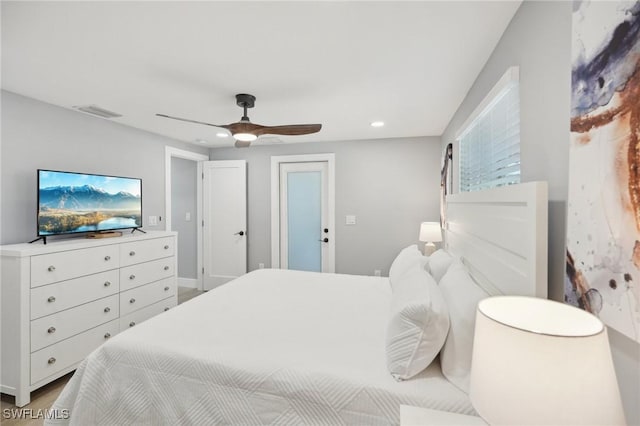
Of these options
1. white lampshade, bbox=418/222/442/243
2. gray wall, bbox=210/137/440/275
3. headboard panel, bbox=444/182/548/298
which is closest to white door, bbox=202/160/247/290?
gray wall, bbox=210/137/440/275

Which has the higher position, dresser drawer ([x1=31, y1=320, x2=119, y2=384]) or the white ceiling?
the white ceiling

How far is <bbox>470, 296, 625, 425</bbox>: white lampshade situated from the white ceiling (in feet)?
4.79

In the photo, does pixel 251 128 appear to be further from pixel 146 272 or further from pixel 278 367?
pixel 146 272

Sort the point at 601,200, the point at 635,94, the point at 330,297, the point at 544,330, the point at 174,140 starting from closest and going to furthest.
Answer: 1. the point at 635,94
2. the point at 601,200
3. the point at 544,330
4. the point at 330,297
5. the point at 174,140

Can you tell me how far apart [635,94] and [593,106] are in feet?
0.46

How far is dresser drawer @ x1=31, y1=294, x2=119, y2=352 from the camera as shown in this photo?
7.18 ft

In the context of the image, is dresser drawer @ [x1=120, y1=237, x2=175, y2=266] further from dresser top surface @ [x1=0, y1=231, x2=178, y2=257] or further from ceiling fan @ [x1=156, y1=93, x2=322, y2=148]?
ceiling fan @ [x1=156, y1=93, x2=322, y2=148]

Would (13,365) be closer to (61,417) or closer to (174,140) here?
(61,417)

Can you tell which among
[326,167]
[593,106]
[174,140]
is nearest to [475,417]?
[593,106]

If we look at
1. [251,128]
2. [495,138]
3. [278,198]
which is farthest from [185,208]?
[495,138]

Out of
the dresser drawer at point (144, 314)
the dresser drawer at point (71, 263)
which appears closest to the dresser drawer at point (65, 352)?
the dresser drawer at point (144, 314)

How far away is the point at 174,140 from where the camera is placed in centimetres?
419

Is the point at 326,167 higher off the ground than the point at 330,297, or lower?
higher

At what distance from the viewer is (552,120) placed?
1086mm
